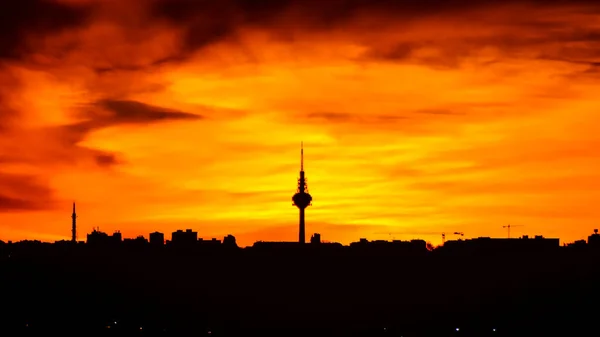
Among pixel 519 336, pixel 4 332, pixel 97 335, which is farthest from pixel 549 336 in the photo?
pixel 4 332

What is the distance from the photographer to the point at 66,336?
196m

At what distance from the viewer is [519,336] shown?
199750 millimetres

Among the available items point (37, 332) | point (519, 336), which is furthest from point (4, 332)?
point (519, 336)

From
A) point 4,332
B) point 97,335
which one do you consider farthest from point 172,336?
point 4,332

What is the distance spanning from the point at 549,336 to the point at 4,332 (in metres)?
88.7

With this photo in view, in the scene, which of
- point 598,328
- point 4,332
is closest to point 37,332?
point 4,332

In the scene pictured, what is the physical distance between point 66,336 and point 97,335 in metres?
5.09

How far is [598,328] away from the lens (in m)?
198

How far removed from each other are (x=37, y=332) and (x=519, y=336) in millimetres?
79393

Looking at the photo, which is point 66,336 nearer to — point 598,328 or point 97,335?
point 97,335

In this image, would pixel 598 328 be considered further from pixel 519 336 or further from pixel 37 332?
pixel 37 332

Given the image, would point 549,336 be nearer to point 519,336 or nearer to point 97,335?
point 519,336

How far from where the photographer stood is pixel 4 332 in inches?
7741

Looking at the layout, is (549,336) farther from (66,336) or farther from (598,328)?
(66,336)
